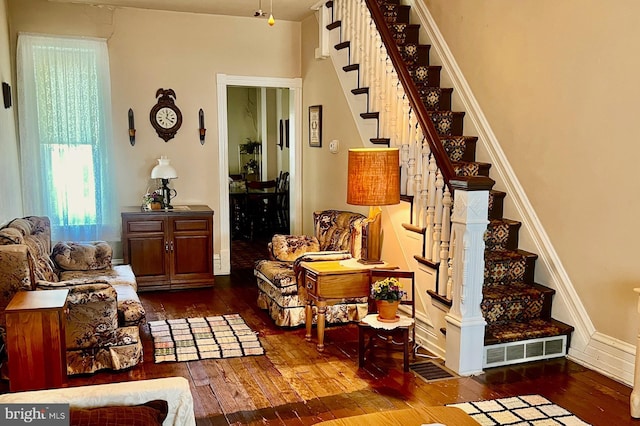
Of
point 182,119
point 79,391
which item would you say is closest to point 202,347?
point 79,391

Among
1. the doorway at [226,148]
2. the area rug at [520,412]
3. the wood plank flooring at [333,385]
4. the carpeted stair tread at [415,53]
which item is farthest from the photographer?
the doorway at [226,148]

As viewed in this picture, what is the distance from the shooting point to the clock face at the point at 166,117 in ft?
20.1

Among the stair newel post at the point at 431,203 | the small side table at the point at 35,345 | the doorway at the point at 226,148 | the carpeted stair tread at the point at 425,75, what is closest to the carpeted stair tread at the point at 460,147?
the carpeted stair tread at the point at 425,75

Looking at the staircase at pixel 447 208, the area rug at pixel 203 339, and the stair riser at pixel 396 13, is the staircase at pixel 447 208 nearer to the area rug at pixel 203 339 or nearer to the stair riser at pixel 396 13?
the stair riser at pixel 396 13

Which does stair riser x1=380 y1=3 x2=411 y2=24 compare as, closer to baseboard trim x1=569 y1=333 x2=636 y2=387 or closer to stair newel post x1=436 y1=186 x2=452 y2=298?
stair newel post x1=436 y1=186 x2=452 y2=298

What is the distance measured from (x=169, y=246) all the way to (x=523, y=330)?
3.59 m

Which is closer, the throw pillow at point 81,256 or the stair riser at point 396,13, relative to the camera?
the throw pillow at point 81,256

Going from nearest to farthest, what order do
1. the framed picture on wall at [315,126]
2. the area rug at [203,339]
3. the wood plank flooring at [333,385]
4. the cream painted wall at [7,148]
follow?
the wood plank flooring at [333,385], the area rug at [203,339], the cream painted wall at [7,148], the framed picture on wall at [315,126]

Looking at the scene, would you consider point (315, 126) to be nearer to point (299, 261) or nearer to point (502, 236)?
point (299, 261)

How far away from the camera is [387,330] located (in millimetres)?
3684

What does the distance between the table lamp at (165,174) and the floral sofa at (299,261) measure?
4.60 feet

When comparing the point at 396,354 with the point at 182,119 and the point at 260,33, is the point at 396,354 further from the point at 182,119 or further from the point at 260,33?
the point at 260,33

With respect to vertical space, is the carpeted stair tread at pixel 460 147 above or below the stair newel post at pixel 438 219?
above
